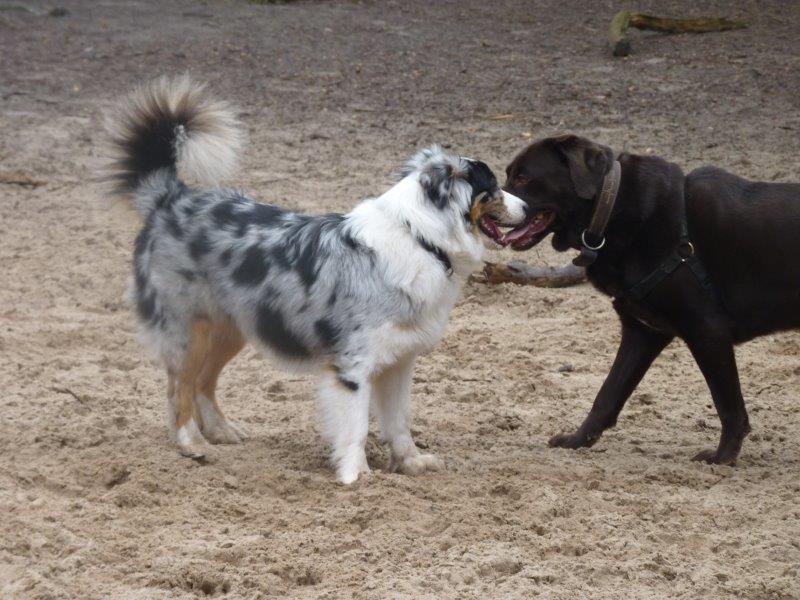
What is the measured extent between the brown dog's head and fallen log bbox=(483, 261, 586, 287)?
7.49ft

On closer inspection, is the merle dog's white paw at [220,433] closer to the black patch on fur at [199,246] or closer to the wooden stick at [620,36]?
the black patch on fur at [199,246]

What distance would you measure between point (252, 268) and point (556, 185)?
4.74 ft

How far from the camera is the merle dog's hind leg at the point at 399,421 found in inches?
Result: 218

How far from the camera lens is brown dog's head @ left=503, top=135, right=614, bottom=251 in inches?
225

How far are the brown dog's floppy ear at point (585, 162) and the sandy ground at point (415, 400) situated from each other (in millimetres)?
1237

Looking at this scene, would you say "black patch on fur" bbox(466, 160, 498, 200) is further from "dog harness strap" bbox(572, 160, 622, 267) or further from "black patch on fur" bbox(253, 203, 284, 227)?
"black patch on fur" bbox(253, 203, 284, 227)

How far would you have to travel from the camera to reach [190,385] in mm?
5801

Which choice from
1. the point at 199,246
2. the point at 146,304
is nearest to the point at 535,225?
the point at 199,246

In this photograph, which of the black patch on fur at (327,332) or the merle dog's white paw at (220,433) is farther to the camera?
the merle dog's white paw at (220,433)

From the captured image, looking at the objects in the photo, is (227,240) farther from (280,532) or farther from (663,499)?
(663,499)

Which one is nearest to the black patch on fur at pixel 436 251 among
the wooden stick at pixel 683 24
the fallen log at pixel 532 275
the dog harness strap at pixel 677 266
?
the dog harness strap at pixel 677 266

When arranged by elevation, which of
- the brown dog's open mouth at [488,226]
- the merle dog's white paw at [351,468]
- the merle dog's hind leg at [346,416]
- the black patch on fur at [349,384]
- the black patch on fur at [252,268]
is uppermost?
the brown dog's open mouth at [488,226]

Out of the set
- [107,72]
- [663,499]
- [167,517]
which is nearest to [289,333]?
[167,517]

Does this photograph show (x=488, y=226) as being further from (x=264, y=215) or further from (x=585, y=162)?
(x=264, y=215)
